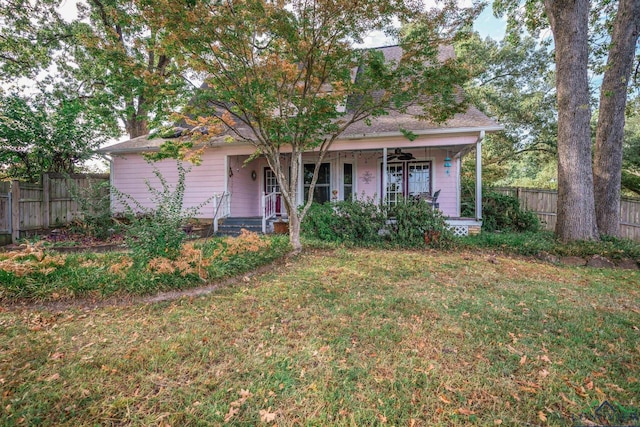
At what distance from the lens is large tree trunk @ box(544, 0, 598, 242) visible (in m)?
6.32

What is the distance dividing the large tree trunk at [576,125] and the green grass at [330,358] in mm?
2908

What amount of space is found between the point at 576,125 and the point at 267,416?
8.24m

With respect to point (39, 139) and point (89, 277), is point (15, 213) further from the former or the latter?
point (89, 277)

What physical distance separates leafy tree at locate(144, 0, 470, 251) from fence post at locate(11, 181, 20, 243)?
18.9ft

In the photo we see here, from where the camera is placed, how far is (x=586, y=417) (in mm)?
1755

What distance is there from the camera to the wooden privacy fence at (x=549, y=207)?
29.9ft

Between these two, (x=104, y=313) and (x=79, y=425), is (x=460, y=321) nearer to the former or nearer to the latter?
(x=79, y=425)

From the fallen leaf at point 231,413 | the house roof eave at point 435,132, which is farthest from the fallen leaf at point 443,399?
the house roof eave at point 435,132

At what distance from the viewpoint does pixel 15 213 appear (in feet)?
23.9

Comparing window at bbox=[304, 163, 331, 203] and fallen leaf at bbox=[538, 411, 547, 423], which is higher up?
window at bbox=[304, 163, 331, 203]

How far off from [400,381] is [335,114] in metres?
4.98

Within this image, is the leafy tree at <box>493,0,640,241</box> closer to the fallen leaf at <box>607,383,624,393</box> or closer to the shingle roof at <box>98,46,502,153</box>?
the shingle roof at <box>98,46,502,153</box>

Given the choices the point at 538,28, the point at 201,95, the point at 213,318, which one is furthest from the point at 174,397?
the point at 538,28

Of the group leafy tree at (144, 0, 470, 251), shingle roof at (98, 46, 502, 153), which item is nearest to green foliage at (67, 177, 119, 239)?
shingle roof at (98, 46, 502, 153)
